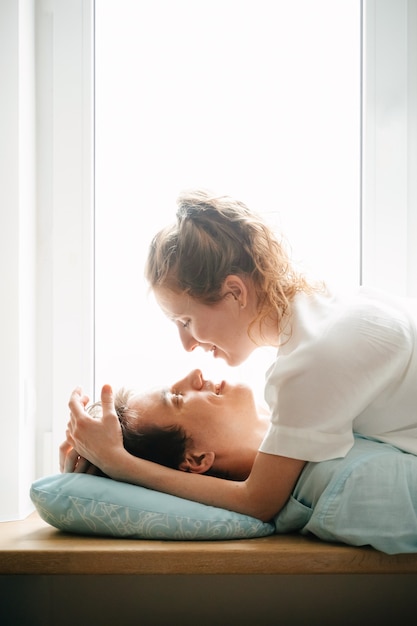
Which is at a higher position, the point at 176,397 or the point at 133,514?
the point at 176,397

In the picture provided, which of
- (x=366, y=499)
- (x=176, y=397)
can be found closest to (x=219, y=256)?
(x=176, y=397)

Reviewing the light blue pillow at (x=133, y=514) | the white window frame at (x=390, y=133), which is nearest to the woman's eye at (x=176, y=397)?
the light blue pillow at (x=133, y=514)

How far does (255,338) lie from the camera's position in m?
1.45

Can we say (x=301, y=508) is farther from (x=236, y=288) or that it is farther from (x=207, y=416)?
(x=236, y=288)

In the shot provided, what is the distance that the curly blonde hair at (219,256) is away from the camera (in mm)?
1408

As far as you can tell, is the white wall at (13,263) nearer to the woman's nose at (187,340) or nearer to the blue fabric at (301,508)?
the blue fabric at (301,508)

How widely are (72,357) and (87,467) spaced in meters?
0.46

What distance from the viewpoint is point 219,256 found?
4.62 ft

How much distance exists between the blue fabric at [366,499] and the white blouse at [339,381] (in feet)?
0.14

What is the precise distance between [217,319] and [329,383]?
29cm

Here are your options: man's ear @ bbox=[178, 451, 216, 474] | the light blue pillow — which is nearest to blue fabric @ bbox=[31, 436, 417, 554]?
the light blue pillow

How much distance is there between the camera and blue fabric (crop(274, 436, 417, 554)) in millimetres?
1229

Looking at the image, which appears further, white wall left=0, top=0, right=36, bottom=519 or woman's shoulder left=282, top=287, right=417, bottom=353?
white wall left=0, top=0, right=36, bottom=519

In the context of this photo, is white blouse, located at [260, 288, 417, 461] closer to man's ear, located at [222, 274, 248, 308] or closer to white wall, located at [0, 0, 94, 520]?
man's ear, located at [222, 274, 248, 308]
